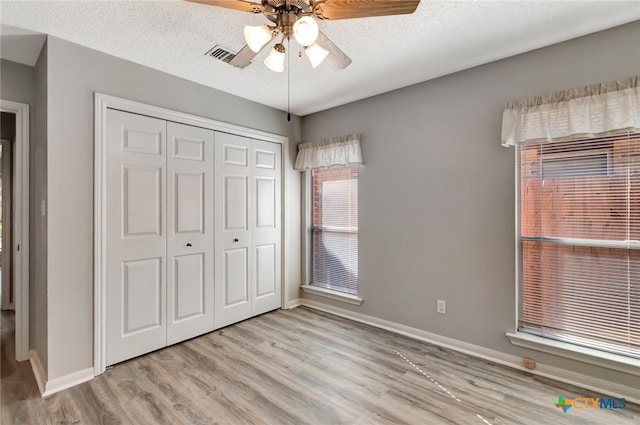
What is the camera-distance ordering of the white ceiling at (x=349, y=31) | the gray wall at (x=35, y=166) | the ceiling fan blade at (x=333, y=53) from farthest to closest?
the gray wall at (x=35, y=166)
the white ceiling at (x=349, y=31)
the ceiling fan blade at (x=333, y=53)

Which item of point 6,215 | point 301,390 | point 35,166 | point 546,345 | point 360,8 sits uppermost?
point 360,8

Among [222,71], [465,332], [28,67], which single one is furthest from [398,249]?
[28,67]

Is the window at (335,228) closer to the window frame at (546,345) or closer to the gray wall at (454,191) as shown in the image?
the gray wall at (454,191)

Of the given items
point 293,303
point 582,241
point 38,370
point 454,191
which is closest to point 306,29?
point 454,191

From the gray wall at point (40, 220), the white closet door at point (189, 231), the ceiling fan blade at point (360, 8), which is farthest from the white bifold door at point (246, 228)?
the ceiling fan blade at point (360, 8)

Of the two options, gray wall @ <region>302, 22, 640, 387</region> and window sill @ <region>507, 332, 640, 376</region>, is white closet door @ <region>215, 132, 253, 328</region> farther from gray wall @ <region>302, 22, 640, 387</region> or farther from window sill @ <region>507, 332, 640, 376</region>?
window sill @ <region>507, 332, 640, 376</region>

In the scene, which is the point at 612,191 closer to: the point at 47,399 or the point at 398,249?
the point at 398,249

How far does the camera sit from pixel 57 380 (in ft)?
6.95

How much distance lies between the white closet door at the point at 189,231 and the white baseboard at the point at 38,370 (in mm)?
850

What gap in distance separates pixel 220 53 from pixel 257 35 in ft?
3.47

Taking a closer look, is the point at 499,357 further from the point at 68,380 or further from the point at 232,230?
the point at 68,380

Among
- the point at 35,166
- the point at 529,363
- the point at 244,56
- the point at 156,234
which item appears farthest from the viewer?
the point at 156,234

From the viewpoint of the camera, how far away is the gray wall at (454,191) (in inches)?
86.7

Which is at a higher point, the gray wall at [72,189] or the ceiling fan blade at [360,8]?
the ceiling fan blade at [360,8]
